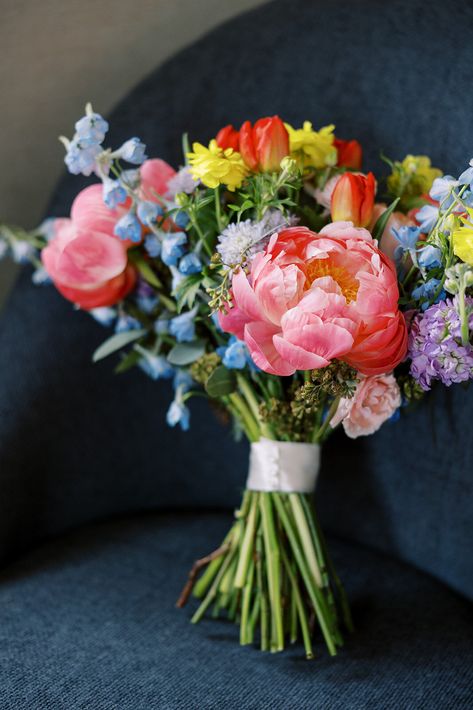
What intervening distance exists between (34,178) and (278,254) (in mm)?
642

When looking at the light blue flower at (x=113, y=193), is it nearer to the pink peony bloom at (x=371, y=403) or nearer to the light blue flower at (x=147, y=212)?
the light blue flower at (x=147, y=212)

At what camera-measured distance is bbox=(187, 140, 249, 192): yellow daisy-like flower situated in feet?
2.17

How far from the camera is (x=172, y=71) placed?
1015 mm

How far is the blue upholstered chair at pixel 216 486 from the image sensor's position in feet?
2.37

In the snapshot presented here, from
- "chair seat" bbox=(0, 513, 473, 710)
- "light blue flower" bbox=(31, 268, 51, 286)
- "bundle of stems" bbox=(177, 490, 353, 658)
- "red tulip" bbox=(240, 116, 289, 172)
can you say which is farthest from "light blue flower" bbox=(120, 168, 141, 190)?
"chair seat" bbox=(0, 513, 473, 710)

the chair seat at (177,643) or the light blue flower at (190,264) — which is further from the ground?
the light blue flower at (190,264)

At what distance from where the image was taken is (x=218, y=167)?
66 centimetres

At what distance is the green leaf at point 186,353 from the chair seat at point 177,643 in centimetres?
27

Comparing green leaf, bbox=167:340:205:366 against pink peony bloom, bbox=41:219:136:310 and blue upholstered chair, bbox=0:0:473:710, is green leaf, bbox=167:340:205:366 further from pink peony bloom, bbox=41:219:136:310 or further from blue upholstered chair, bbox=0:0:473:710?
blue upholstered chair, bbox=0:0:473:710

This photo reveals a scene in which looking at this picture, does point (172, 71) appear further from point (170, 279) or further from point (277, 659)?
point (277, 659)

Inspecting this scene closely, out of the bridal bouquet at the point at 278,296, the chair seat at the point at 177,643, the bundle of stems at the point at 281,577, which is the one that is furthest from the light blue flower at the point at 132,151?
the chair seat at the point at 177,643

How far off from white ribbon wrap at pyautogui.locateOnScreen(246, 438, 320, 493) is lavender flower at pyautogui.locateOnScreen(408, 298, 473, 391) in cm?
17

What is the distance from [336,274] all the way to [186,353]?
0.21 m

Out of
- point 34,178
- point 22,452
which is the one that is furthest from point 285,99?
point 22,452
